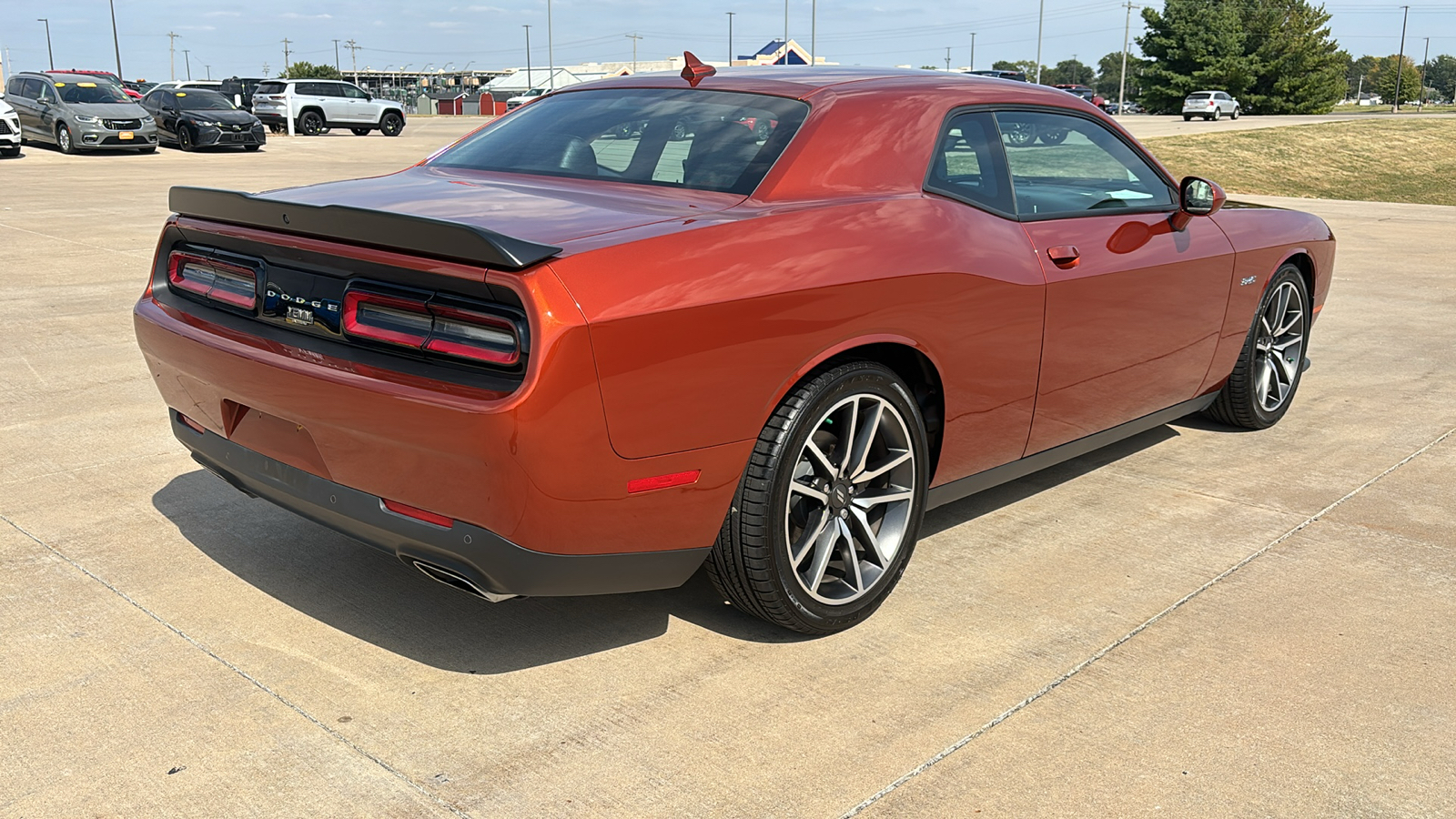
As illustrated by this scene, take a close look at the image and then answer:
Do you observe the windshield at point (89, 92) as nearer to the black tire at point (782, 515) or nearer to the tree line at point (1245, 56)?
the black tire at point (782, 515)

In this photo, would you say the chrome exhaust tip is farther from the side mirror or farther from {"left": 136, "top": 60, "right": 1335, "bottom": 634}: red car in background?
the side mirror

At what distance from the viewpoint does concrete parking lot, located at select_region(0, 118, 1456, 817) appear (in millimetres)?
2664

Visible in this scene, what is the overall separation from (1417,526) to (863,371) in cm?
240

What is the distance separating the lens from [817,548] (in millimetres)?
3340

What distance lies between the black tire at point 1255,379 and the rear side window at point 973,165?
75.0 inches

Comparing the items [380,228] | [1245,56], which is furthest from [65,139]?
[1245,56]

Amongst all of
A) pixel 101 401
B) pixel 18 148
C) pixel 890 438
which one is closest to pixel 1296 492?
pixel 890 438

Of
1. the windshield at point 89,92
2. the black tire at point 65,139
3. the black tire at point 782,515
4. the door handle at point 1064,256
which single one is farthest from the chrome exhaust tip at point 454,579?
the windshield at point 89,92

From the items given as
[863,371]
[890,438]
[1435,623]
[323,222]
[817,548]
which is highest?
[323,222]

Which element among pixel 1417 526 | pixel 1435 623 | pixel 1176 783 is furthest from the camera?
pixel 1417 526

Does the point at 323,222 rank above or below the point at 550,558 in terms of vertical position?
above

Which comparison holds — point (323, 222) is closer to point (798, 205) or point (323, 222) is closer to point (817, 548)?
point (798, 205)

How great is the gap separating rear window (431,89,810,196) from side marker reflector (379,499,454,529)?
1.20 metres

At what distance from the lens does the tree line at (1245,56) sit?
69.8 meters
